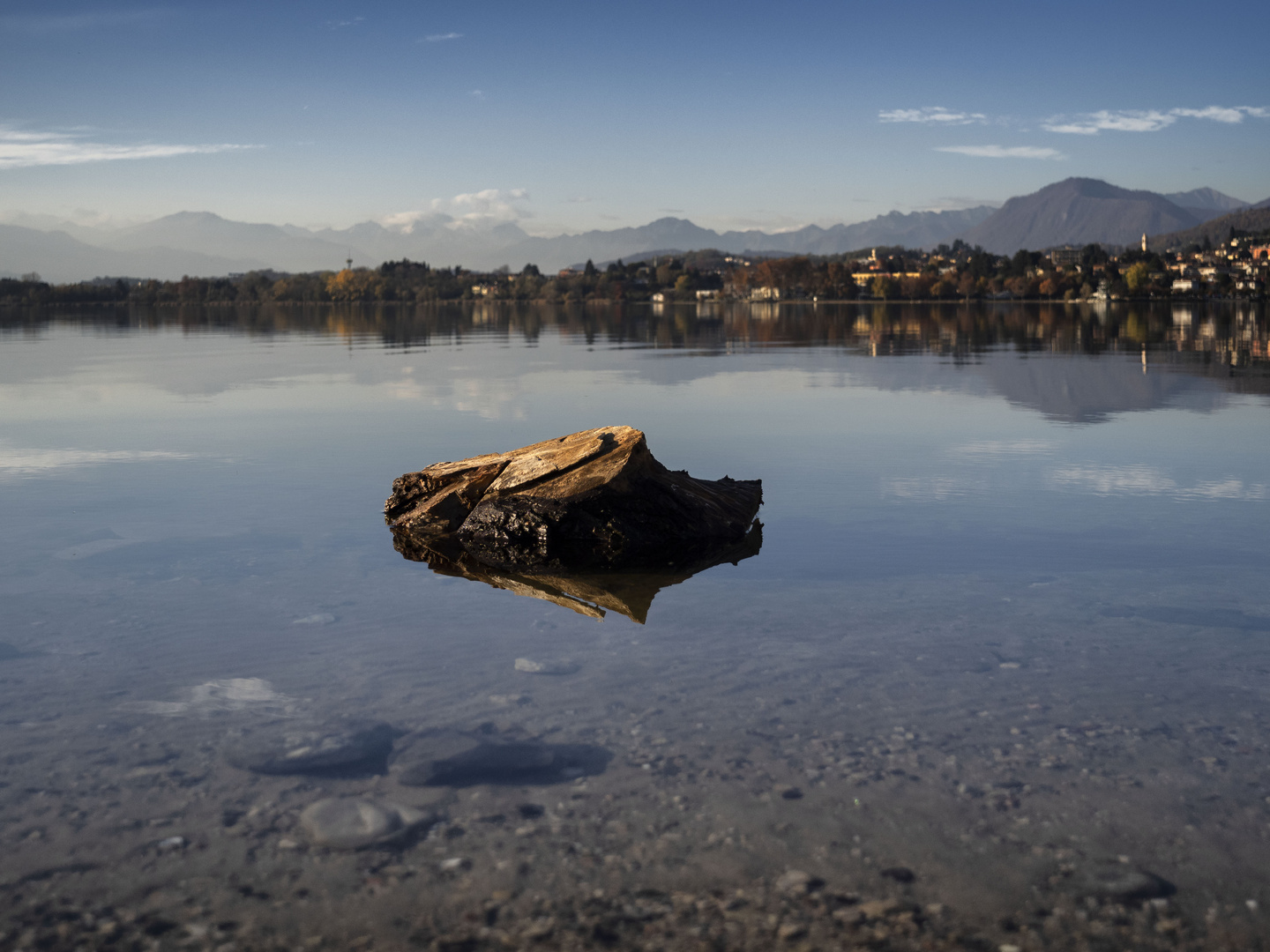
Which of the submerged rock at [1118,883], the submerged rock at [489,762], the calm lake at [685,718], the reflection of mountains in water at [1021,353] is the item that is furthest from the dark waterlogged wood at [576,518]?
the reflection of mountains in water at [1021,353]

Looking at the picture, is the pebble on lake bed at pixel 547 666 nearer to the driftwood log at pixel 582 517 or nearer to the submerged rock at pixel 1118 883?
the driftwood log at pixel 582 517

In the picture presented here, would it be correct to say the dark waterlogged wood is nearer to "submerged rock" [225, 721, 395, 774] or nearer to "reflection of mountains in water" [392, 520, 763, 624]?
"reflection of mountains in water" [392, 520, 763, 624]

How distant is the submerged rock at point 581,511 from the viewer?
496 inches

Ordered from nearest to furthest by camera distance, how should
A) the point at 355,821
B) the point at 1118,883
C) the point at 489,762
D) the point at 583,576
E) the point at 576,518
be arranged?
1. the point at 1118,883
2. the point at 355,821
3. the point at 489,762
4. the point at 583,576
5. the point at 576,518

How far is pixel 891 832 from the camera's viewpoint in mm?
5734

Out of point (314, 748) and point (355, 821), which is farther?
point (314, 748)

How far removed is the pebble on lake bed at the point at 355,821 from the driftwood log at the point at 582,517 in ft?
18.4

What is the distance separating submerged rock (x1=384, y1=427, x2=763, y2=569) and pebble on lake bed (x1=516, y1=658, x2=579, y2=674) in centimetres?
346

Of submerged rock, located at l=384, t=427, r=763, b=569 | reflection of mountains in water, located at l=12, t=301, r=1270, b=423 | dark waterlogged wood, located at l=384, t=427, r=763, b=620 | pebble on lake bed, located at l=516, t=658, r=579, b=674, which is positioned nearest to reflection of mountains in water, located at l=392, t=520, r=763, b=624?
dark waterlogged wood, located at l=384, t=427, r=763, b=620

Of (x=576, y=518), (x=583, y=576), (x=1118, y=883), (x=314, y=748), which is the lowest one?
(x=1118, y=883)

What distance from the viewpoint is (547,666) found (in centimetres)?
840

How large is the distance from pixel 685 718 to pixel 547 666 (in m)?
1.53

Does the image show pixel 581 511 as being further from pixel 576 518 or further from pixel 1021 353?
pixel 1021 353

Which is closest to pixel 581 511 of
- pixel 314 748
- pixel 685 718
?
pixel 685 718
